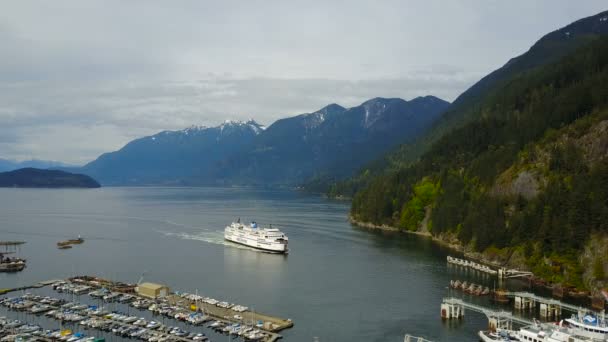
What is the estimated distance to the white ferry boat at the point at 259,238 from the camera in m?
110

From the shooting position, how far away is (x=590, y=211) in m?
77.5

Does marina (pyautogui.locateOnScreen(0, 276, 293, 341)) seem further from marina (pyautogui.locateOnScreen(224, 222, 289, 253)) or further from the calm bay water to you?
marina (pyautogui.locateOnScreen(224, 222, 289, 253))

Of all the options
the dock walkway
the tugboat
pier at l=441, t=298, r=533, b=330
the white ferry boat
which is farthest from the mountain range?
the tugboat

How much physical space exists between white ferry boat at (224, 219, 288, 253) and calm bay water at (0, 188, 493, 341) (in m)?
2.57

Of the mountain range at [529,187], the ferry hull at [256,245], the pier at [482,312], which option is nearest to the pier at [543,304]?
the pier at [482,312]

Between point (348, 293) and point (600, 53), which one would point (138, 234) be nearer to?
point (348, 293)

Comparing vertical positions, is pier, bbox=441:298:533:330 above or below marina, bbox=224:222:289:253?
below

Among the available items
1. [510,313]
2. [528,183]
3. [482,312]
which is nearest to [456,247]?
[528,183]

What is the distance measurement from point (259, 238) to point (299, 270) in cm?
2379

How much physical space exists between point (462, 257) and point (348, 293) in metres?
34.5

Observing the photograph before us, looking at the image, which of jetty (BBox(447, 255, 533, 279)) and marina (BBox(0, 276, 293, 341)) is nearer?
marina (BBox(0, 276, 293, 341))

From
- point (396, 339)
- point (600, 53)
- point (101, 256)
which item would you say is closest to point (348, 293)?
point (396, 339)

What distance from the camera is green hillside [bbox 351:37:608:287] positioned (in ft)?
261

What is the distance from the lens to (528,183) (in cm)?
→ 9850
